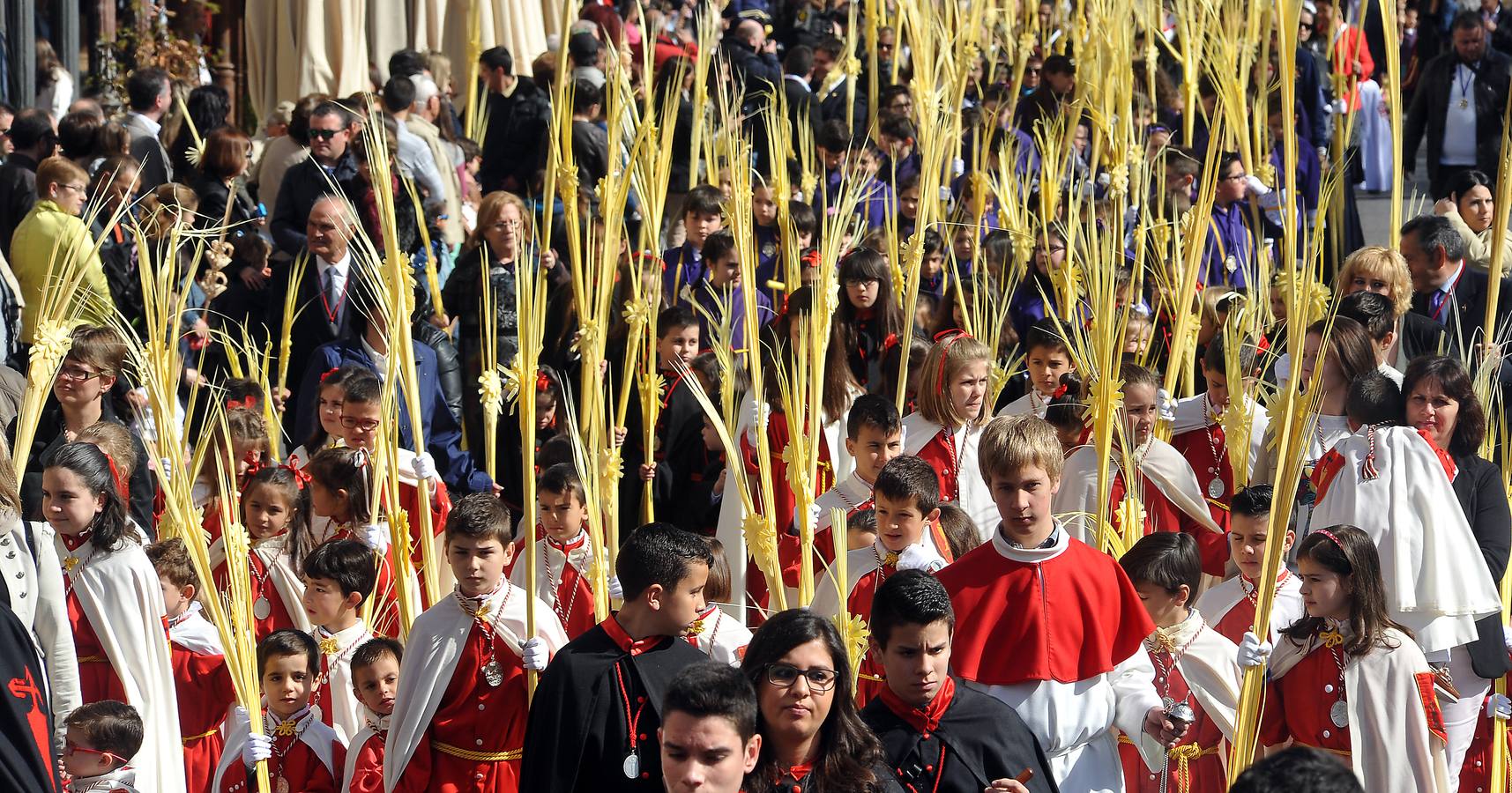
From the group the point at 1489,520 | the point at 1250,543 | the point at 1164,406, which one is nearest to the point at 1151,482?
the point at 1164,406

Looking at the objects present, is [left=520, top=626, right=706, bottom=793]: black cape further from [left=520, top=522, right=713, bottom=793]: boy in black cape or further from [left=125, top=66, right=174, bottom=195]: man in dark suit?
[left=125, top=66, right=174, bottom=195]: man in dark suit

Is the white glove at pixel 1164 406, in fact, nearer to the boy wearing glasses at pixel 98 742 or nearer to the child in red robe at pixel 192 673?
the child in red robe at pixel 192 673

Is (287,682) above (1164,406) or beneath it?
beneath

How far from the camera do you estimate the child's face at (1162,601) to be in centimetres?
479

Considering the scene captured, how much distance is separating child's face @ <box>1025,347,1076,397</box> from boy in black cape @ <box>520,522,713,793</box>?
8.40ft

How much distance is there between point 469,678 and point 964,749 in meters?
1.50

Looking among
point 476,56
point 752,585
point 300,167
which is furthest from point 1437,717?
point 476,56

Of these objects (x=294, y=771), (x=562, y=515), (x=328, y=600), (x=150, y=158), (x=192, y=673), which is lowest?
(x=294, y=771)

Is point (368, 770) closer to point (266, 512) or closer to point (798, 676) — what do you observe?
point (266, 512)

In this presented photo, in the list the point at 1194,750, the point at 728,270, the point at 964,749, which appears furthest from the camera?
the point at 728,270

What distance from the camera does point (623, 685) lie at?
3881 millimetres

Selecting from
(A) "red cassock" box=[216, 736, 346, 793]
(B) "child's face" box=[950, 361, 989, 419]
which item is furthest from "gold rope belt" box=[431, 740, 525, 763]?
(B) "child's face" box=[950, 361, 989, 419]

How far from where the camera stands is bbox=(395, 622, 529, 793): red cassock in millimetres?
4617

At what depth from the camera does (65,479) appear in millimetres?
4781
